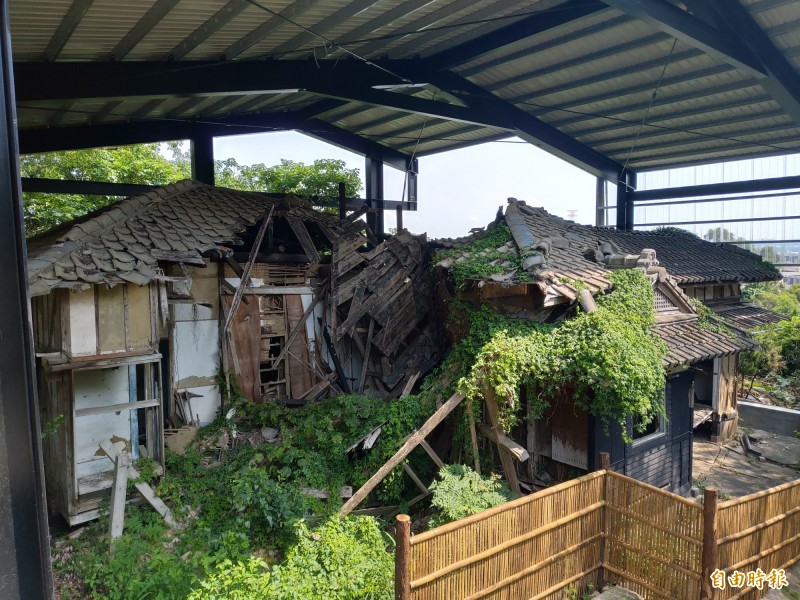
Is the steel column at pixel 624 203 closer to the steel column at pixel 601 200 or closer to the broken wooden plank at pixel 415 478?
the steel column at pixel 601 200

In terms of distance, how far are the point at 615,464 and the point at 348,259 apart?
24.9ft

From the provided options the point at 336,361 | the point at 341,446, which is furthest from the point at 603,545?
the point at 336,361

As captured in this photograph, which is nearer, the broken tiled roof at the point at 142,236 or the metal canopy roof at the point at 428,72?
the broken tiled roof at the point at 142,236

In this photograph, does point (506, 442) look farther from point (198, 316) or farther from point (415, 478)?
point (198, 316)

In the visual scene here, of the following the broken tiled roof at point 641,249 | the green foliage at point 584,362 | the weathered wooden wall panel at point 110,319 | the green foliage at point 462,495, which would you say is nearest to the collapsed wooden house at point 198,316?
the weathered wooden wall panel at point 110,319

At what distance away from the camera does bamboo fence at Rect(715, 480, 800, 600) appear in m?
6.47

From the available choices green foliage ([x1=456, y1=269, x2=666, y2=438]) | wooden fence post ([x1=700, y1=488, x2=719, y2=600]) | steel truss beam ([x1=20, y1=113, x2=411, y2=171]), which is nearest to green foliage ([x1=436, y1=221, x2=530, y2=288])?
green foliage ([x1=456, y1=269, x2=666, y2=438])

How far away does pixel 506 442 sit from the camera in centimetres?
884

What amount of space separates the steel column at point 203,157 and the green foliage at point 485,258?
7.55 meters

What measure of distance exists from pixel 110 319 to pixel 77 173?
1289 cm

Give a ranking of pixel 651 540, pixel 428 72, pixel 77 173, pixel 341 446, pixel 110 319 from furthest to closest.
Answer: pixel 77 173 < pixel 428 72 < pixel 341 446 < pixel 110 319 < pixel 651 540

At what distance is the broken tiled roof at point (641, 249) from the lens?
1066cm

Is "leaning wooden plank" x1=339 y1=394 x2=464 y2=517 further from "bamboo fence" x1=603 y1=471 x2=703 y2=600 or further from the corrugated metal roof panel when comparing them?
the corrugated metal roof panel

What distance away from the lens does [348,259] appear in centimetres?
1312
